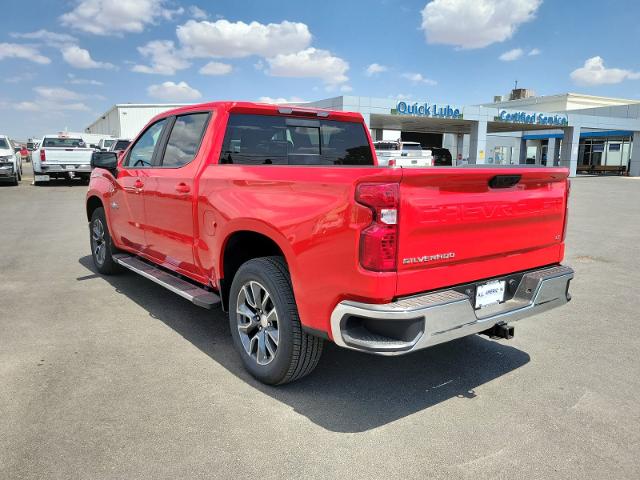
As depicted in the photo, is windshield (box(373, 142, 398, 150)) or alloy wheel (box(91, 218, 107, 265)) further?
windshield (box(373, 142, 398, 150))

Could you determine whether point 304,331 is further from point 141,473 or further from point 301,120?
point 301,120

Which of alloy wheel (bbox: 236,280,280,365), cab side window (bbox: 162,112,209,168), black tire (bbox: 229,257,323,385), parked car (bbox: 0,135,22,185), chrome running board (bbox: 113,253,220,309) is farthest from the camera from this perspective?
parked car (bbox: 0,135,22,185)

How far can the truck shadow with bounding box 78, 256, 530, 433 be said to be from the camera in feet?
10.5

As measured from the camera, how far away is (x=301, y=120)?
4559mm

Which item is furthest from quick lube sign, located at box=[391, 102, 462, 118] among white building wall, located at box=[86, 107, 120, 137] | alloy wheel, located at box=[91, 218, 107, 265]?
white building wall, located at box=[86, 107, 120, 137]

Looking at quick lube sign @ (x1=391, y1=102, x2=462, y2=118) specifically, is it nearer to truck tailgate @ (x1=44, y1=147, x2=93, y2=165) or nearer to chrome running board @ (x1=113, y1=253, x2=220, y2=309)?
truck tailgate @ (x1=44, y1=147, x2=93, y2=165)

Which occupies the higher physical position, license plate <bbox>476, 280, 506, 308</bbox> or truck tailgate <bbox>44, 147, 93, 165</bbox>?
truck tailgate <bbox>44, 147, 93, 165</bbox>

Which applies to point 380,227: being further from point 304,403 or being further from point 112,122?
point 112,122

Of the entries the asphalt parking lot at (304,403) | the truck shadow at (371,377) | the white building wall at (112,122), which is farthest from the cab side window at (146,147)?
the white building wall at (112,122)

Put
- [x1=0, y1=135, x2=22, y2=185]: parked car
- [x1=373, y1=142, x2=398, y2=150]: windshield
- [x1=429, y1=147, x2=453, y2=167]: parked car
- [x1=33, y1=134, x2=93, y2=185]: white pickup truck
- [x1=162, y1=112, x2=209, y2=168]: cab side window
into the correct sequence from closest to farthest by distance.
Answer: [x1=162, y1=112, x2=209, y2=168]: cab side window < [x1=33, y1=134, x2=93, y2=185]: white pickup truck < [x1=0, y1=135, x2=22, y2=185]: parked car < [x1=373, y1=142, x2=398, y2=150]: windshield < [x1=429, y1=147, x2=453, y2=167]: parked car

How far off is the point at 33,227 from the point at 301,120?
825 cm

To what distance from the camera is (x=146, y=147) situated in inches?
205

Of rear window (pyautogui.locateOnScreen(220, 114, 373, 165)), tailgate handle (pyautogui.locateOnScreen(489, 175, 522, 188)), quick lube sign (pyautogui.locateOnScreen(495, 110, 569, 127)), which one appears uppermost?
quick lube sign (pyautogui.locateOnScreen(495, 110, 569, 127))

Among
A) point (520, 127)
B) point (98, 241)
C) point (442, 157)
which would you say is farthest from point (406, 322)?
point (520, 127)
